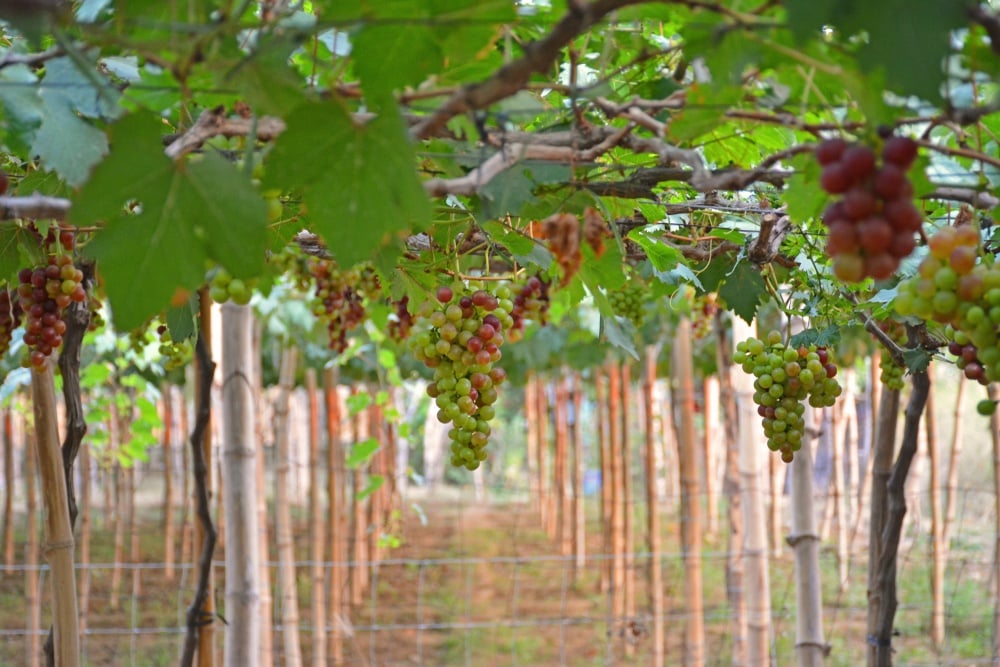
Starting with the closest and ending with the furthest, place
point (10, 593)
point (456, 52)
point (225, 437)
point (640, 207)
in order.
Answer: point (456, 52)
point (640, 207)
point (225, 437)
point (10, 593)

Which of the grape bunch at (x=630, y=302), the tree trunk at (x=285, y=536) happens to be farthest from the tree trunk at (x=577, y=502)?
the grape bunch at (x=630, y=302)

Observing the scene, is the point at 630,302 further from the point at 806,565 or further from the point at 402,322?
the point at 806,565

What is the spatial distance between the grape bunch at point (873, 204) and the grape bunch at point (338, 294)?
72.0 inches

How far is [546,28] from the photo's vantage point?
98 cm

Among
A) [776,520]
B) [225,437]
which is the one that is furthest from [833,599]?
[225,437]

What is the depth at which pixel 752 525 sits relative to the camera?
3.57 metres

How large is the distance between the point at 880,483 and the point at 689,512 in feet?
8.34

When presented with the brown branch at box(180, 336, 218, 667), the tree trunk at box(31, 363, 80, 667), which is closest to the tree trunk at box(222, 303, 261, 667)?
the brown branch at box(180, 336, 218, 667)

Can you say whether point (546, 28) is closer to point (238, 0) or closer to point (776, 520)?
point (238, 0)

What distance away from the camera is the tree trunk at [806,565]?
269 cm

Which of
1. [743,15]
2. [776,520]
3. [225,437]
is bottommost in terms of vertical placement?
[776,520]

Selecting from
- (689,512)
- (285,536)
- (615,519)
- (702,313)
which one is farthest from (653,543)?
(702,313)

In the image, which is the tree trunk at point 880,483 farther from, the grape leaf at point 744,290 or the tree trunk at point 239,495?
the tree trunk at point 239,495

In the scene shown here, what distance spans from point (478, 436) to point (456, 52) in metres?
0.80
